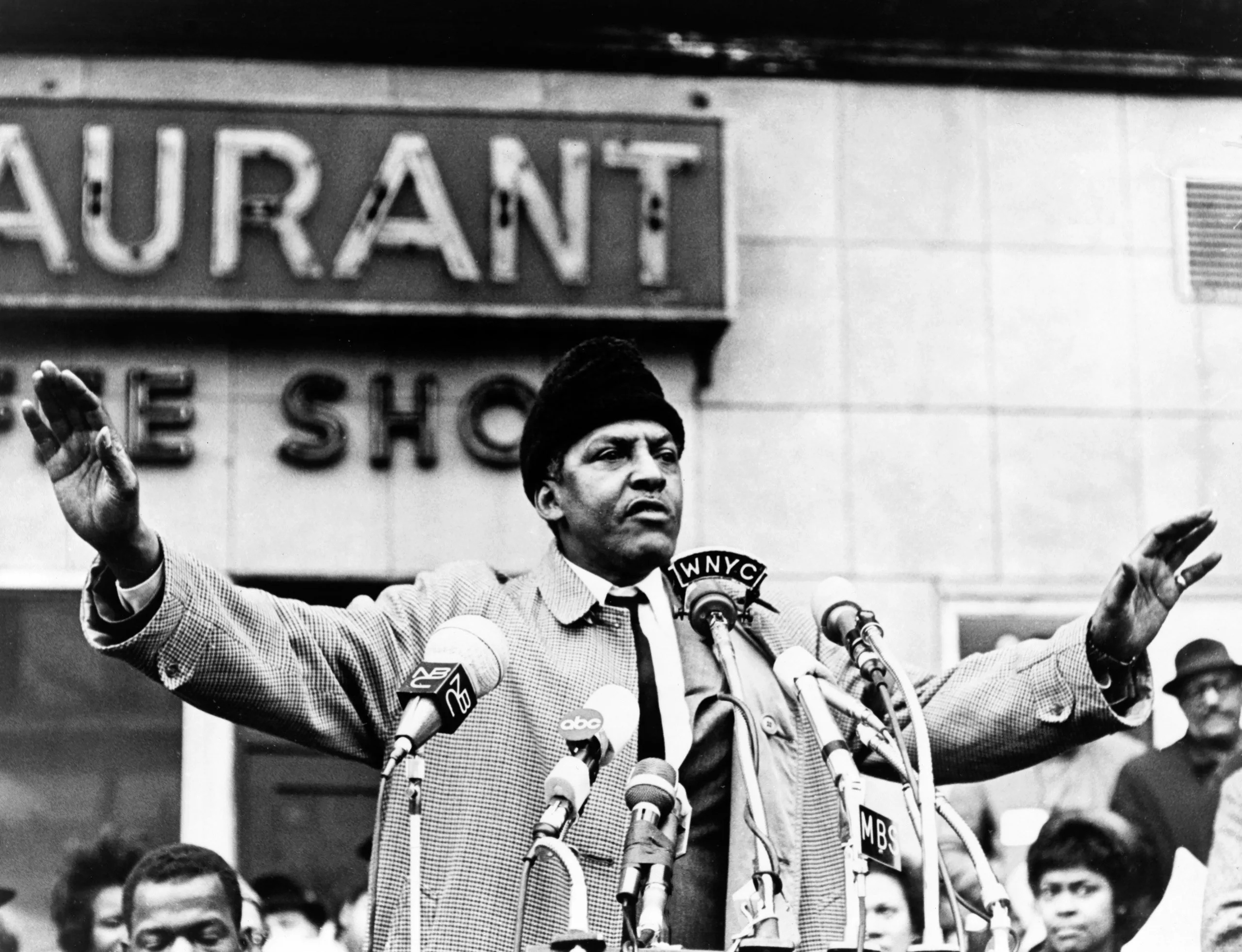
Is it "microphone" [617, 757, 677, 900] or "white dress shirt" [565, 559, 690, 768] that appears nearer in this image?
"microphone" [617, 757, 677, 900]

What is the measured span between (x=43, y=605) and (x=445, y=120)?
259cm

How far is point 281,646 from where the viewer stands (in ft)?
13.4

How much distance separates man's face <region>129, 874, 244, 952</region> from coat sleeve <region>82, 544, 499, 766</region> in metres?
3.06

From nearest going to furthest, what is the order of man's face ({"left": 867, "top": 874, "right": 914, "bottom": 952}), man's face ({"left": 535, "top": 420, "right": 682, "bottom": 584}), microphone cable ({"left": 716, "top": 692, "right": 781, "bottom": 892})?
1. microphone cable ({"left": 716, "top": 692, "right": 781, "bottom": 892})
2. man's face ({"left": 535, "top": 420, "right": 682, "bottom": 584})
3. man's face ({"left": 867, "top": 874, "right": 914, "bottom": 952})

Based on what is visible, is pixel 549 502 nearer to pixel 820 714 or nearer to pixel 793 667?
pixel 793 667

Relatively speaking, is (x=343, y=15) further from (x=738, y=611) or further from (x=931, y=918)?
(x=931, y=918)

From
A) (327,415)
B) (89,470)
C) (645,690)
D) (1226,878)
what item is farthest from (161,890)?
(1226,878)

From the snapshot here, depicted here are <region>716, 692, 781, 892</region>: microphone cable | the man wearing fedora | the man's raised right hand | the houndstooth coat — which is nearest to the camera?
<region>716, 692, 781, 892</region>: microphone cable

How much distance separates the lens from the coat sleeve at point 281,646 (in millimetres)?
3881

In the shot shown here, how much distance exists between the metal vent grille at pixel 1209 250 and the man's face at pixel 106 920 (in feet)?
16.9

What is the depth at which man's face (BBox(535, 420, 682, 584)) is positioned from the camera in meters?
4.45

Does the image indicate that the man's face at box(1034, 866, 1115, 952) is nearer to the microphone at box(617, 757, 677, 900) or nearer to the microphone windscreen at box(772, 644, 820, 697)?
the microphone windscreen at box(772, 644, 820, 697)

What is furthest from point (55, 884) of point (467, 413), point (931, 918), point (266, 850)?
point (931, 918)

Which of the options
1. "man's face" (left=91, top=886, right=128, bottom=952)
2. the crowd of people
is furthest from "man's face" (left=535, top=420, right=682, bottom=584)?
"man's face" (left=91, top=886, right=128, bottom=952)
